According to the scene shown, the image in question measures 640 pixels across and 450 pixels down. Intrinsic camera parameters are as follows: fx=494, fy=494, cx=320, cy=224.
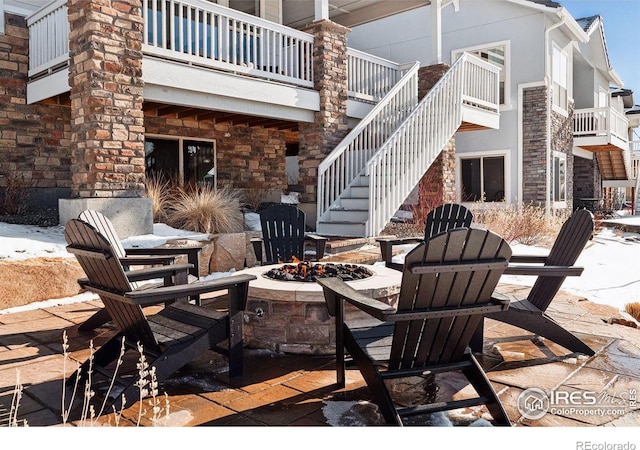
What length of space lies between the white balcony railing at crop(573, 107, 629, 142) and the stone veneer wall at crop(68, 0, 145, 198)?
43.5ft

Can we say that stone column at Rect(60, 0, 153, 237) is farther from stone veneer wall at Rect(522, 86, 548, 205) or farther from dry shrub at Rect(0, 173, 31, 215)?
stone veneer wall at Rect(522, 86, 548, 205)

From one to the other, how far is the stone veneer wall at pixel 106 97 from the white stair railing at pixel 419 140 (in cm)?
306

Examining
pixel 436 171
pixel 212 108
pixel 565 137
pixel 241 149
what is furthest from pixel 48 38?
pixel 565 137

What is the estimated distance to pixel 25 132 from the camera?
6582mm

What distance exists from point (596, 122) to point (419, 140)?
9.48m

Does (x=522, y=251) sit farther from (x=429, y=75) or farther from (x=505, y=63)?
(x=505, y=63)

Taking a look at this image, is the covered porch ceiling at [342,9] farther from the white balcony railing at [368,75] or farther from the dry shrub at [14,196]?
the dry shrub at [14,196]

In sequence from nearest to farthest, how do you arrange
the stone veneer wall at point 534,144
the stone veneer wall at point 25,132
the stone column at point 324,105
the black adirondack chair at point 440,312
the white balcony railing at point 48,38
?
the black adirondack chair at point 440,312
the white balcony railing at point 48,38
the stone veneer wall at point 25,132
the stone column at point 324,105
the stone veneer wall at point 534,144

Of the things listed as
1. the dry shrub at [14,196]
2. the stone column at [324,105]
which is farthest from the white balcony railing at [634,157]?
the dry shrub at [14,196]

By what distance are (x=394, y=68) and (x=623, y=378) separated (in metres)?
7.86

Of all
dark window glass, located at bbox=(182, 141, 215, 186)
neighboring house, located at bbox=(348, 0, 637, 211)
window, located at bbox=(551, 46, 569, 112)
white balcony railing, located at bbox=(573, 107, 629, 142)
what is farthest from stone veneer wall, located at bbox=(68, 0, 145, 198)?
white balcony railing, located at bbox=(573, 107, 629, 142)

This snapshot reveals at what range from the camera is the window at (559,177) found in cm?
1291

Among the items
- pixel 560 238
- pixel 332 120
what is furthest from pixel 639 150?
pixel 560 238

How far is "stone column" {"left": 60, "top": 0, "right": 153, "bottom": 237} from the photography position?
16.4 ft
